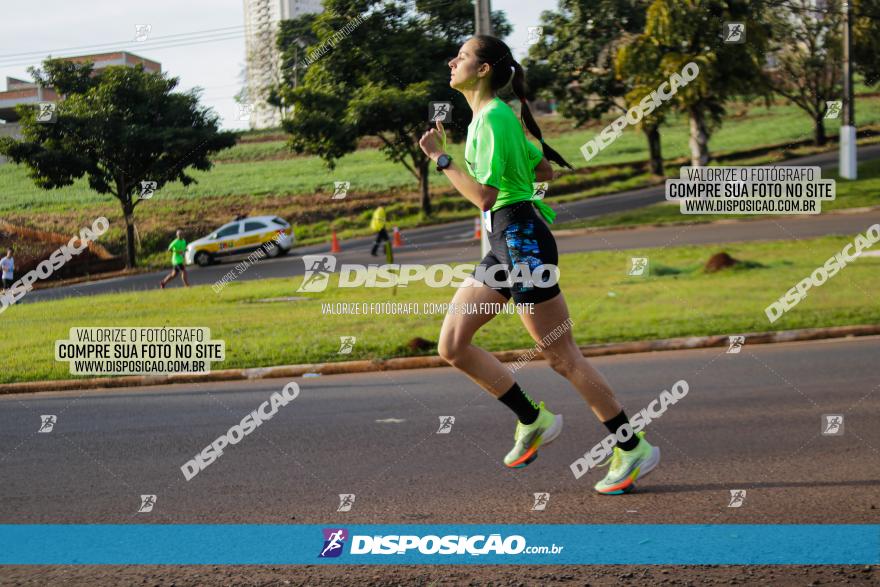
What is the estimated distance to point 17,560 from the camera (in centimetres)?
373

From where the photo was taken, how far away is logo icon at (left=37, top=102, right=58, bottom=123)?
17.3 m

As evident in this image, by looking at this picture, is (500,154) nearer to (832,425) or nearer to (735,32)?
(832,425)

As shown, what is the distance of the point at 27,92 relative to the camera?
57.5 ft

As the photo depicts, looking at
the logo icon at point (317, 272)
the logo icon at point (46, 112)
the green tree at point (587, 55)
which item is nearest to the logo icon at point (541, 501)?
the logo icon at point (317, 272)

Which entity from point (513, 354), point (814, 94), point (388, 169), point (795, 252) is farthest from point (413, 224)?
point (513, 354)

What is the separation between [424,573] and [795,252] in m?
16.5

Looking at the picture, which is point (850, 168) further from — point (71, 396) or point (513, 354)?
point (71, 396)

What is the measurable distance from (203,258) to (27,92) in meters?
11.8

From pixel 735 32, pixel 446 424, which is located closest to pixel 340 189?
pixel 735 32

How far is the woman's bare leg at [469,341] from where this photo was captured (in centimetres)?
386

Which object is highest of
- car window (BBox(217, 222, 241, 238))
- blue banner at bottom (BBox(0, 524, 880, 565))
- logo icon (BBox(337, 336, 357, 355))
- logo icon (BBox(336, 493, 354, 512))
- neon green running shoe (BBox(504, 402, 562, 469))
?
neon green running shoe (BBox(504, 402, 562, 469))

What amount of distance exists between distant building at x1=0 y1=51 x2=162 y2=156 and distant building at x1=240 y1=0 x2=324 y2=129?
11.1 meters

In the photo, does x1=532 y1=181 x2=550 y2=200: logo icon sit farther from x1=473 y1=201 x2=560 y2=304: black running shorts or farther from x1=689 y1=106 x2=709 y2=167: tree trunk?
x1=689 y1=106 x2=709 y2=167: tree trunk

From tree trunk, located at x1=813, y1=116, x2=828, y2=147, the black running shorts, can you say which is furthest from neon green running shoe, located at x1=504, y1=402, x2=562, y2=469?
tree trunk, located at x1=813, y1=116, x2=828, y2=147
